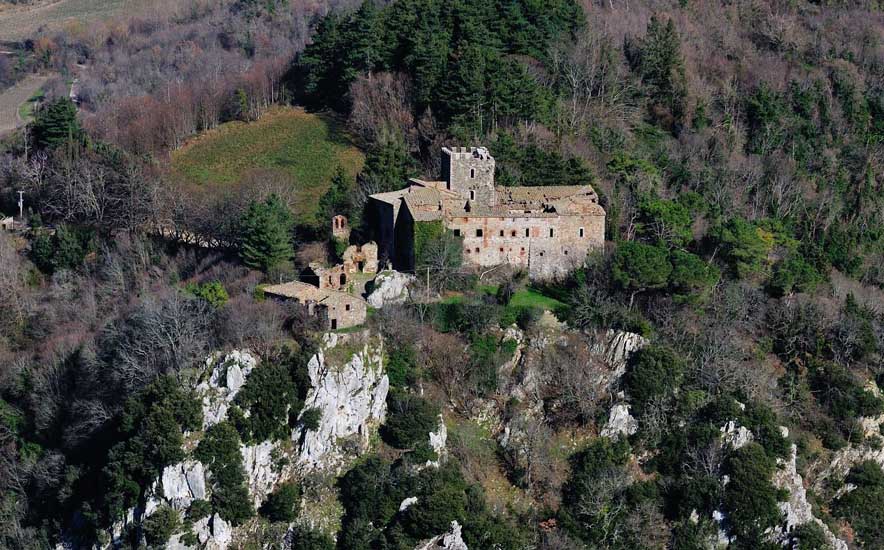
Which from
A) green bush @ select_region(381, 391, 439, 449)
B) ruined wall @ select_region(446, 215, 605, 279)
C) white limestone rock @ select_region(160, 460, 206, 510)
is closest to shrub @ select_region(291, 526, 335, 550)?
white limestone rock @ select_region(160, 460, 206, 510)

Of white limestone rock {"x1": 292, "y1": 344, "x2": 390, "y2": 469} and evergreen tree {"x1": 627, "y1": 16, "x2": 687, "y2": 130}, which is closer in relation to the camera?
white limestone rock {"x1": 292, "y1": 344, "x2": 390, "y2": 469}

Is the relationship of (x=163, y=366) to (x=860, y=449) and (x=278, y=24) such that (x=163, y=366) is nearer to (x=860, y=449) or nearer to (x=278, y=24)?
(x=860, y=449)

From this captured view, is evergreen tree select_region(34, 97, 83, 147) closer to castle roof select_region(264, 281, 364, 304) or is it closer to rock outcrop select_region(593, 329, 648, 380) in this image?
castle roof select_region(264, 281, 364, 304)

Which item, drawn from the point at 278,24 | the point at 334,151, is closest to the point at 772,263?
the point at 334,151

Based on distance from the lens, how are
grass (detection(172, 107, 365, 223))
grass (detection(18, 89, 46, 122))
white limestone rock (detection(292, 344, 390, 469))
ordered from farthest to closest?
grass (detection(18, 89, 46, 122)) → grass (detection(172, 107, 365, 223)) → white limestone rock (detection(292, 344, 390, 469))

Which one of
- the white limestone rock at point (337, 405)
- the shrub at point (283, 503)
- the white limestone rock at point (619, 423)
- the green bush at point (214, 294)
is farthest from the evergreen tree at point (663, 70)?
the shrub at point (283, 503)

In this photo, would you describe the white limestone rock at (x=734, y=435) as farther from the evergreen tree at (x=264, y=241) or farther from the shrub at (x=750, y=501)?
the evergreen tree at (x=264, y=241)
